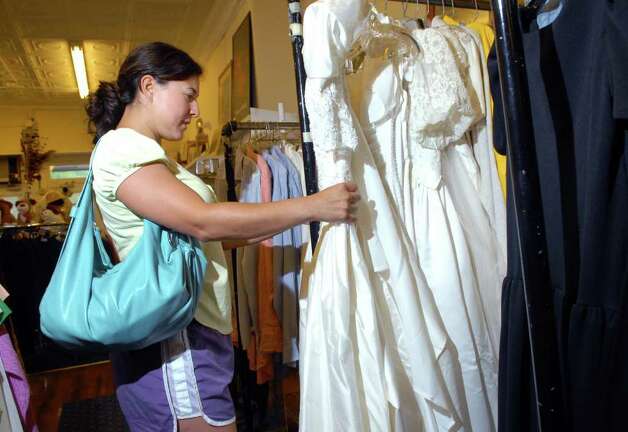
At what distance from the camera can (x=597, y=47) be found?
2.00 ft

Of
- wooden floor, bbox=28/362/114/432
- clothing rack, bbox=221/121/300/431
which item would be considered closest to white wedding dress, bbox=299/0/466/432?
clothing rack, bbox=221/121/300/431

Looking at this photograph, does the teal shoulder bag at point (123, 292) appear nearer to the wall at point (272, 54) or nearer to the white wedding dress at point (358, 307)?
the white wedding dress at point (358, 307)

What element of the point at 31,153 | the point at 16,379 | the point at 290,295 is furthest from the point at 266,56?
the point at 31,153

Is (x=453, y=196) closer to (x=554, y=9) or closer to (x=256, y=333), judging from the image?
(x=554, y=9)

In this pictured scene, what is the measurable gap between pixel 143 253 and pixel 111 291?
92mm

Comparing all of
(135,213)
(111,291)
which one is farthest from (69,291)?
(135,213)

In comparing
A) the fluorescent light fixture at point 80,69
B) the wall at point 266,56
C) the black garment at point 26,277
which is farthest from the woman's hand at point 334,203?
the fluorescent light fixture at point 80,69

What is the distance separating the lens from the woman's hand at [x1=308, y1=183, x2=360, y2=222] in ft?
2.58

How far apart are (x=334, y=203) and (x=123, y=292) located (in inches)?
16.9

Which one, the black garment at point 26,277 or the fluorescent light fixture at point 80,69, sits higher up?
the fluorescent light fixture at point 80,69

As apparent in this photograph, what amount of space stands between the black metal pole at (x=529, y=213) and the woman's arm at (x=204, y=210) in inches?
11.7

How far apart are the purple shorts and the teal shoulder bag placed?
72mm

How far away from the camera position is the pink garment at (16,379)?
108cm

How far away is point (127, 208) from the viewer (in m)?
0.91
